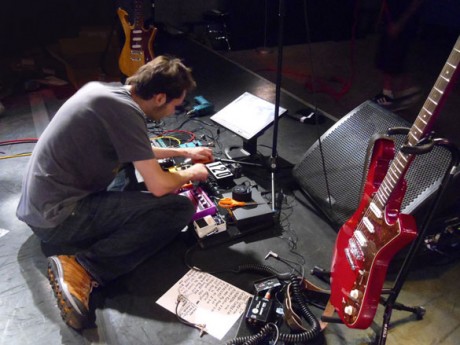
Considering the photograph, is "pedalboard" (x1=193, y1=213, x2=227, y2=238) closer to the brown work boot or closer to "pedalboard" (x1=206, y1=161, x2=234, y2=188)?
"pedalboard" (x1=206, y1=161, x2=234, y2=188)

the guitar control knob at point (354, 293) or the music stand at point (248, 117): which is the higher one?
the music stand at point (248, 117)

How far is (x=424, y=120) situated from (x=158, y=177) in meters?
1.02

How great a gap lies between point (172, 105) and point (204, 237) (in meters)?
0.70

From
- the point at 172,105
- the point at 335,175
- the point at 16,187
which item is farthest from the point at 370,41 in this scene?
the point at 16,187

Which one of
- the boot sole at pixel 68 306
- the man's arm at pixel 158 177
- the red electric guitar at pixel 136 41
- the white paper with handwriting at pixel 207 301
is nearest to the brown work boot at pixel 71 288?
the boot sole at pixel 68 306

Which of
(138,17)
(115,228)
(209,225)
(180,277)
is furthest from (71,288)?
(138,17)

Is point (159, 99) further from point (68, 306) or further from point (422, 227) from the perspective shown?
point (422, 227)

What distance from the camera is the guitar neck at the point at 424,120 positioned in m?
1.01

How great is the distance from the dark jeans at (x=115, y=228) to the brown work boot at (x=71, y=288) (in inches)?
1.7

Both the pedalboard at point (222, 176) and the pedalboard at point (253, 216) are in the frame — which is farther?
the pedalboard at point (222, 176)

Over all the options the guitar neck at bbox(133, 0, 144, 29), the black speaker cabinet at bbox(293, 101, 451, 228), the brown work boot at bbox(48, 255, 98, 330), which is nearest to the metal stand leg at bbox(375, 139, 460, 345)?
the black speaker cabinet at bbox(293, 101, 451, 228)

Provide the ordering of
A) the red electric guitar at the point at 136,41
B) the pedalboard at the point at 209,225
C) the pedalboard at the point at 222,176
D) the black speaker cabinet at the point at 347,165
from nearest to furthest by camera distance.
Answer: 1. the black speaker cabinet at the point at 347,165
2. the pedalboard at the point at 209,225
3. the pedalboard at the point at 222,176
4. the red electric guitar at the point at 136,41

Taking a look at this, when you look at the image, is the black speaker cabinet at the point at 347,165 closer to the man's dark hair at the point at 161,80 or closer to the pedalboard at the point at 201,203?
the pedalboard at the point at 201,203

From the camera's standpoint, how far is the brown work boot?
141 cm
